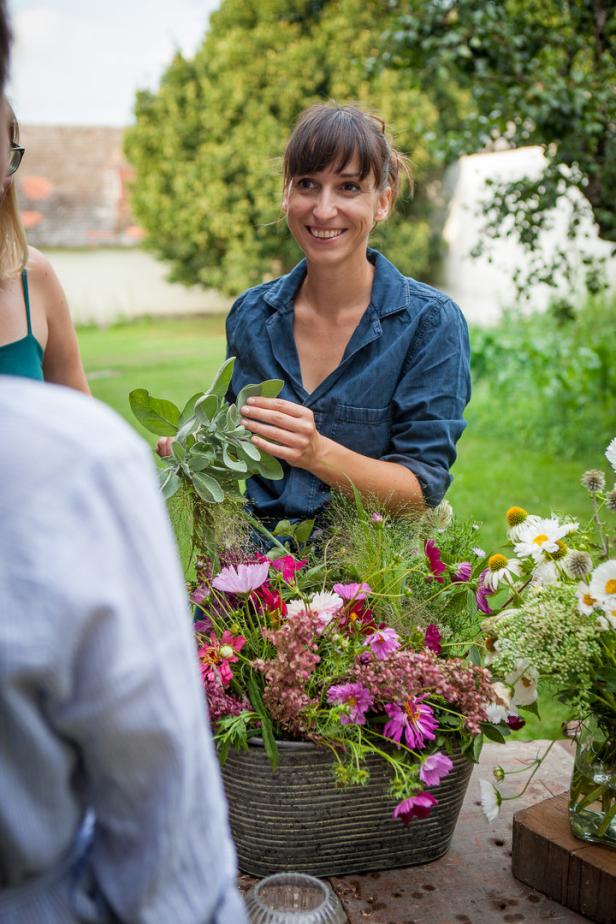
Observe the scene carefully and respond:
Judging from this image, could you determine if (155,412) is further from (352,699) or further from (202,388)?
(202,388)

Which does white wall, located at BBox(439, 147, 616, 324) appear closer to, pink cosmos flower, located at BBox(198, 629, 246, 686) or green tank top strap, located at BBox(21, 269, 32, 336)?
green tank top strap, located at BBox(21, 269, 32, 336)

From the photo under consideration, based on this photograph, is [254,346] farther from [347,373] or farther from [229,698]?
[229,698]

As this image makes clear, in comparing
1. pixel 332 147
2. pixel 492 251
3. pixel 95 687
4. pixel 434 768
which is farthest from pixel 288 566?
pixel 492 251

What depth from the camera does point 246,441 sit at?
75.8 inches

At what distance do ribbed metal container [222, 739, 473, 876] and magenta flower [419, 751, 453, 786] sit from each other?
91 mm

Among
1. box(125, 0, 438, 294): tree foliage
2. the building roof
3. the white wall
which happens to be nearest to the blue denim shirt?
the white wall

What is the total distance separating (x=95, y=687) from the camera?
2.05ft

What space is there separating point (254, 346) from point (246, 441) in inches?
23.4

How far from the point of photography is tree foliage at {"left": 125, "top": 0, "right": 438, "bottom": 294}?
598 inches

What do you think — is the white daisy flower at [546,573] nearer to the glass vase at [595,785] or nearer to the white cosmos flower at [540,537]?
the white cosmos flower at [540,537]

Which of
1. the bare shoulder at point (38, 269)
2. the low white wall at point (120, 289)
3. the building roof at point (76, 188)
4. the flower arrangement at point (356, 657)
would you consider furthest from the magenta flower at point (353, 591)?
the building roof at point (76, 188)

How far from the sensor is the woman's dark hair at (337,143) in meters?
2.22

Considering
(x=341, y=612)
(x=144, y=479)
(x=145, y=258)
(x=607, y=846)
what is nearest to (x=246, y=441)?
(x=341, y=612)

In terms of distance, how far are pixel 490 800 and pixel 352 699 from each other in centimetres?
44
